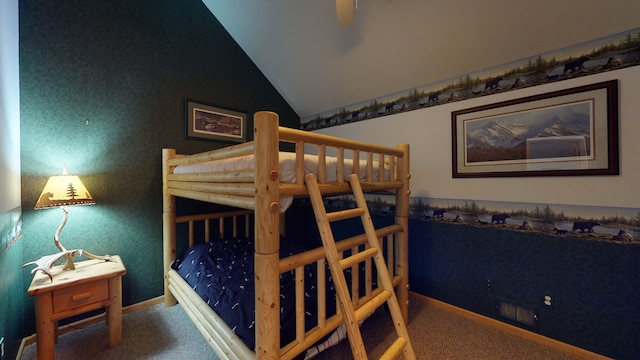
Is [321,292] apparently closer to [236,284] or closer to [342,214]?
[342,214]

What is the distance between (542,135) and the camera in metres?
1.88

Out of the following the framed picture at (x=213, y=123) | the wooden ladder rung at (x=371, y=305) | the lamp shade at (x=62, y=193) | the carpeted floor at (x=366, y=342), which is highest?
the framed picture at (x=213, y=123)

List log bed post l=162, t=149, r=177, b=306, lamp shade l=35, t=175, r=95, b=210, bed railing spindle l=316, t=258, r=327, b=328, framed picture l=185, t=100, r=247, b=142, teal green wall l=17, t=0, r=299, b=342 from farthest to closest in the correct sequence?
framed picture l=185, t=100, r=247, b=142
log bed post l=162, t=149, r=177, b=306
teal green wall l=17, t=0, r=299, b=342
lamp shade l=35, t=175, r=95, b=210
bed railing spindle l=316, t=258, r=327, b=328

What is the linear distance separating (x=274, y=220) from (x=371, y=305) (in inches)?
28.7

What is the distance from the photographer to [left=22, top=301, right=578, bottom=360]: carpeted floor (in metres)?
1.75

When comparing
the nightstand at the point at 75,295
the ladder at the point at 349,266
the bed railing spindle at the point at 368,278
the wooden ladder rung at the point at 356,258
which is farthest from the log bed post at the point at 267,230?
the nightstand at the point at 75,295

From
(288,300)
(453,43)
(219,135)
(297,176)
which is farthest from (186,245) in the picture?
(453,43)

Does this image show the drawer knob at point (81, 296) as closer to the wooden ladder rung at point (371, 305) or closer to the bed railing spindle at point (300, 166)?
the bed railing spindle at point (300, 166)

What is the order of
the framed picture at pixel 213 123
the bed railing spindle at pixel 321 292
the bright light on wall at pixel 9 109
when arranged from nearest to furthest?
the bed railing spindle at pixel 321 292 < the bright light on wall at pixel 9 109 < the framed picture at pixel 213 123

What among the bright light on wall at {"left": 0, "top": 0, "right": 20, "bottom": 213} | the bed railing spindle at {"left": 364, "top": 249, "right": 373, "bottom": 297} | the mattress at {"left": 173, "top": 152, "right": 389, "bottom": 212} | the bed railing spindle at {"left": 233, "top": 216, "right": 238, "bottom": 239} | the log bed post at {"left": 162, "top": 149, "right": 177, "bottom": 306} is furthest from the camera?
the bed railing spindle at {"left": 233, "top": 216, "right": 238, "bottom": 239}

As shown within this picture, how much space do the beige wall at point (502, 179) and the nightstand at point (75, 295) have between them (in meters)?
2.71

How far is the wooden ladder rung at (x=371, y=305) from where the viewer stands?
50.4 inches

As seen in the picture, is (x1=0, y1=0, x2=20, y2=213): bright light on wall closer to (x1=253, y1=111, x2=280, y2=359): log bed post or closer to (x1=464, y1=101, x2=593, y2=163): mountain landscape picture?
(x1=253, y1=111, x2=280, y2=359): log bed post

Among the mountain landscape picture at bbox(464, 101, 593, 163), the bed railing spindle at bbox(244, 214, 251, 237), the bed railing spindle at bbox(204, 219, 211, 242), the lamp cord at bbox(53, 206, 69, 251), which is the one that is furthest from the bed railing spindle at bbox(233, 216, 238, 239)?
the mountain landscape picture at bbox(464, 101, 593, 163)
